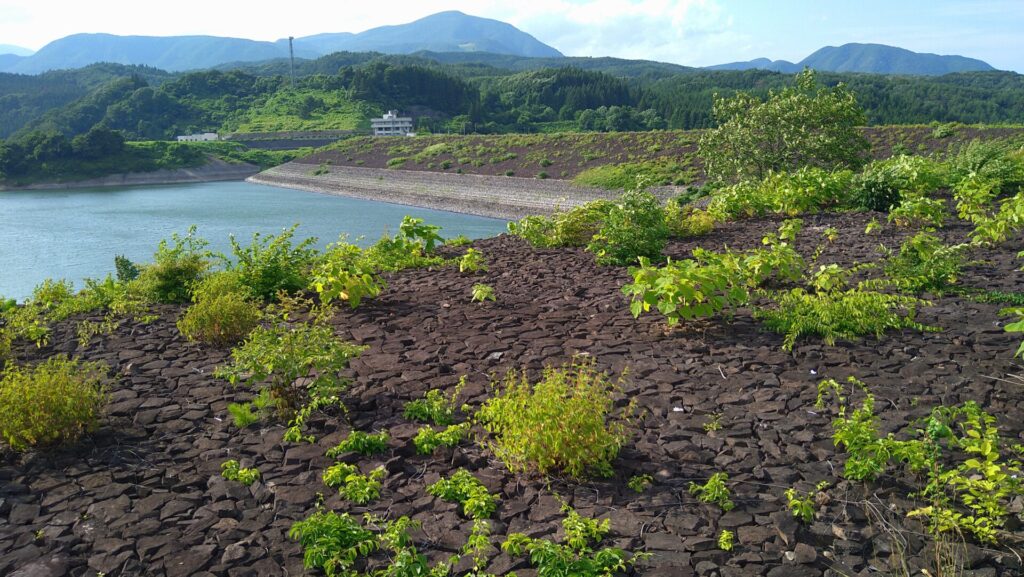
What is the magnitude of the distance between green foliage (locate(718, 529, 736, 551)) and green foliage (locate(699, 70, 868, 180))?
48.7 ft

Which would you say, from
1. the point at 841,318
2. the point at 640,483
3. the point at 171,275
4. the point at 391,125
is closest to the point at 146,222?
the point at 171,275

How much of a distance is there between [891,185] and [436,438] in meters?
9.73

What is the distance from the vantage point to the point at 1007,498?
3.39m

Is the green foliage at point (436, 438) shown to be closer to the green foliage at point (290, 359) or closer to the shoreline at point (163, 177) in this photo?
the green foliage at point (290, 359)

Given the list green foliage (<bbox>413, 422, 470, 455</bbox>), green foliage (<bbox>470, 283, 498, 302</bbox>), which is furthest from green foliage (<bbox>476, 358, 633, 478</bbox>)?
green foliage (<bbox>470, 283, 498, 302</bbox>)

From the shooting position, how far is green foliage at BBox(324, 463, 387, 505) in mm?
3664

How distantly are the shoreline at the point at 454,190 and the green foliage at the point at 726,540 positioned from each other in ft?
90.4

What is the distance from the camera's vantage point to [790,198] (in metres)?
11.5

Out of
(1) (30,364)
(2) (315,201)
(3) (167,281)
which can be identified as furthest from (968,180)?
(2) (315,201)

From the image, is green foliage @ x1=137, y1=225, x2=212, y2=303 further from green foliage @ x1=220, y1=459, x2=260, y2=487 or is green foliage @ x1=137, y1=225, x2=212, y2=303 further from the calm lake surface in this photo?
the calm lake surface

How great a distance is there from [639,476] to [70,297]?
7150mm

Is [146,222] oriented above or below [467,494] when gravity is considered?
below

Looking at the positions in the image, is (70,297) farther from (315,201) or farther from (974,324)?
(315,201)

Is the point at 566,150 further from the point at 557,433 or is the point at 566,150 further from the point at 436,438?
the point at 557,433
